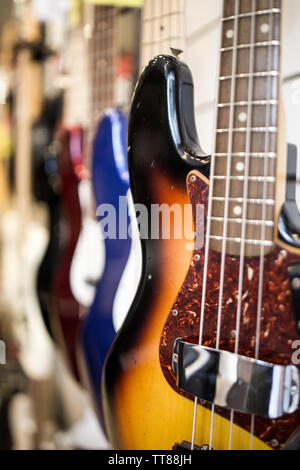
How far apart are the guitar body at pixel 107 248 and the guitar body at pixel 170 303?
120mm

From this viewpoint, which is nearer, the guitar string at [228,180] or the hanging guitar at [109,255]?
the guitar string at [228,180]

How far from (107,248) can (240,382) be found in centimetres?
34

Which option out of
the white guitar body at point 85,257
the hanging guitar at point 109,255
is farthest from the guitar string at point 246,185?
the white guitar body at point 85,257

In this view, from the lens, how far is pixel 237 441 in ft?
1.36

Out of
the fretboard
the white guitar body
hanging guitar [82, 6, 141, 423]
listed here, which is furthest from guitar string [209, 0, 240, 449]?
the white guitar body

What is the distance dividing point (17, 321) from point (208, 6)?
3.16 ft

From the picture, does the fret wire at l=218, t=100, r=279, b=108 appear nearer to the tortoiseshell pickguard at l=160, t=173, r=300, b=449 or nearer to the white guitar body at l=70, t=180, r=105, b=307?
the tortoiseshell pickguard at l=160, t=173, r=300, b=449

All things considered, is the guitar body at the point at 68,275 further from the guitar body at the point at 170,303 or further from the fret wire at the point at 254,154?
the fret wire at the point at 254,154

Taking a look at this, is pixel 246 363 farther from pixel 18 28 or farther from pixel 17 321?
pixel 18 28

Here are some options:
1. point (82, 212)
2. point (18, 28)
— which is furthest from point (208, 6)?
point (18, 28)

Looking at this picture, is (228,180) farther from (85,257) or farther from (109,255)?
(85,257)

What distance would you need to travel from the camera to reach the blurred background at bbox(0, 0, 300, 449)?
81cm

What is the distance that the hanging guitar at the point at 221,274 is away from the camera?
1.30 feet

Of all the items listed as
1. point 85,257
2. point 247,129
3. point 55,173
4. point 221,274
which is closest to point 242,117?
point 247,129
